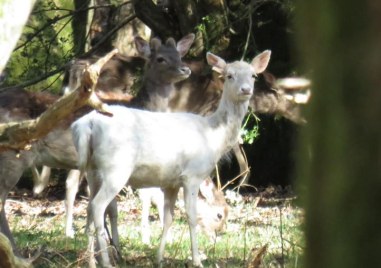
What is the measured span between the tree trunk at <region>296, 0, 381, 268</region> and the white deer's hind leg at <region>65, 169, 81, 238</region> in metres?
9.55

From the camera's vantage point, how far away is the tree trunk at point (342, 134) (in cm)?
73

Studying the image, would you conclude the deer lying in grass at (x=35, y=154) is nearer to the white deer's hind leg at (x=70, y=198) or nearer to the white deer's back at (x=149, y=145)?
the white deer's hind leg at (x=70, y=198)

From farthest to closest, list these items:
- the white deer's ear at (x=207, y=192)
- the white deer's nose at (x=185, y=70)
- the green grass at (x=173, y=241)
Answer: the white deer's nose at (x=185, y=70), the white deer's ear at (x=207, y=192), the green grass at (x=173, y=241)

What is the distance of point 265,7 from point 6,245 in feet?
41.3

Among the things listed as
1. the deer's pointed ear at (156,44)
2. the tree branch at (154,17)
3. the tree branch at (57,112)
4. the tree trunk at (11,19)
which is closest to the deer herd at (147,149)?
the deer's pointed ear at (156,44)

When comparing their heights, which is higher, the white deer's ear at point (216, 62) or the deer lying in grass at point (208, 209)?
the white deer's ear at point (216, 62)

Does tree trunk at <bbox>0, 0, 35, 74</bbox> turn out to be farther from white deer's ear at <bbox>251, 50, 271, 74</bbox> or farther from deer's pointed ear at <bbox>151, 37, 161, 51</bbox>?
deer's pointed ear at <bbox>151, 37, 161, 51</bbox>

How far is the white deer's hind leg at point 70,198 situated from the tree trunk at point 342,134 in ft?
31.3

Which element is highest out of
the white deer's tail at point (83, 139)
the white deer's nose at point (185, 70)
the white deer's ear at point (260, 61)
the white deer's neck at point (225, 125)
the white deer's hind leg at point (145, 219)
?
the white deer's nose at point (185, 70)

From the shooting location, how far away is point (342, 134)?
2.44 ft

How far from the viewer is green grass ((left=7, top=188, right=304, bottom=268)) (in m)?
7.04

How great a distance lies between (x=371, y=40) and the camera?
28.5 inches

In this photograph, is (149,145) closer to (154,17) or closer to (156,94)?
(156,94)

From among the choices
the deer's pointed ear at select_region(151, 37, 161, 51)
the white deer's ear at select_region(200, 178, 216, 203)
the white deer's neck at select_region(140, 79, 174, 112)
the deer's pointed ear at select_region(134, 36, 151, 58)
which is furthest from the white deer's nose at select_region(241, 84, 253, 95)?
the deer's pointed ear at select_region(134, 36, 151, 58)
